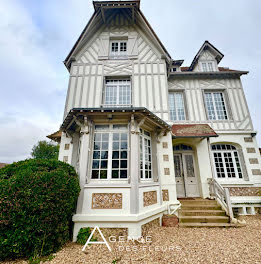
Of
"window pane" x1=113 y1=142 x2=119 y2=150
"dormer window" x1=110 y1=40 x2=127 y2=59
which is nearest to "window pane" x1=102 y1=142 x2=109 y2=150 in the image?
"window pane" x1=113 y1=142 x2=119 y2=150

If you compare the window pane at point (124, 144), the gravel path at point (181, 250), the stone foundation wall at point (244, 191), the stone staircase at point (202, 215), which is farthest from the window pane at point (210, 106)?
the window pane at point (124, 144)

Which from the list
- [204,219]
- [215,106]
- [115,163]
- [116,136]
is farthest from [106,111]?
[215,106]

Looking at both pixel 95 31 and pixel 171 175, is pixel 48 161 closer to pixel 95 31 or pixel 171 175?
pixel 171 175

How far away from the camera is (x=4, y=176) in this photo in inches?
144

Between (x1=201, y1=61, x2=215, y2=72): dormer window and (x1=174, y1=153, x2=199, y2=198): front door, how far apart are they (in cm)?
613

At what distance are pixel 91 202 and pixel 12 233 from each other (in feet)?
6.25

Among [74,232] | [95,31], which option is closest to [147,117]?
[74,232]

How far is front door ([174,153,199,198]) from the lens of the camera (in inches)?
298

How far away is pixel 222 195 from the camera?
606 centimetres

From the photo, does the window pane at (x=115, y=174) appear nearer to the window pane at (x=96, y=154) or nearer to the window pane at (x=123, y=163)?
the window pane at (x=123, y=163)

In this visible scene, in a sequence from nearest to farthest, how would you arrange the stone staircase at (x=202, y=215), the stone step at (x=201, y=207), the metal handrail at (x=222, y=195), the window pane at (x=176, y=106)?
the stone staircase at (x=202, y=215), the metal handrail at (x=222, y=195), the stone step at (x=201, y=207), the window pane at (x=176, y=106)

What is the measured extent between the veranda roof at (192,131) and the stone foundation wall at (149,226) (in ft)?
12.3

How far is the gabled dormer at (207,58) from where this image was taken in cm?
983

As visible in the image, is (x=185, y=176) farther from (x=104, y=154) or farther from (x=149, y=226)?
(x=104, y=154)
